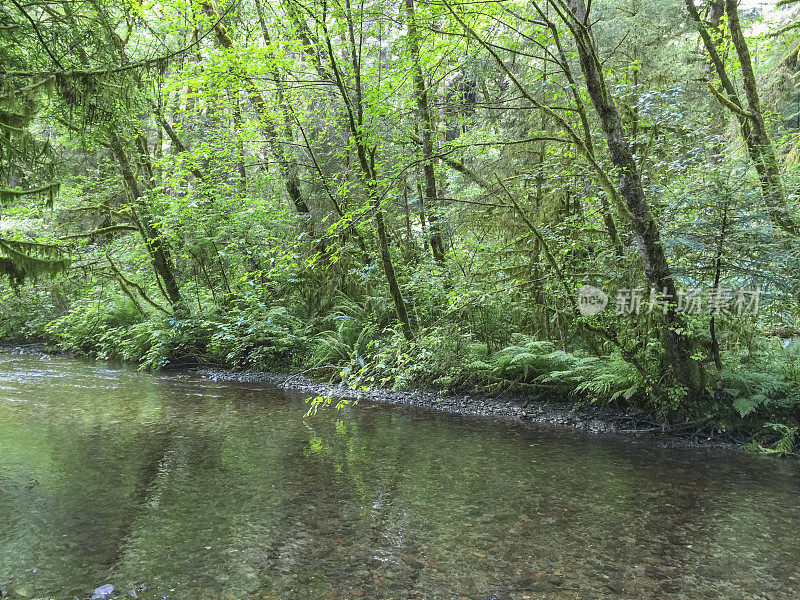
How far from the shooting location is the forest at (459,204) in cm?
648

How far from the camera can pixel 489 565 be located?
3812 mm

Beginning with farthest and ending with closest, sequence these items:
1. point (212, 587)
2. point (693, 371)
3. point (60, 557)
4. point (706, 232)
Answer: point (693, 371)
point (706, 232)
point (60, 557)
point (212, 587)

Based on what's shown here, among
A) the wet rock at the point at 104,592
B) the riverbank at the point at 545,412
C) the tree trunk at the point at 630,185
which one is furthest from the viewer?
the riverbank at the point at 545,412

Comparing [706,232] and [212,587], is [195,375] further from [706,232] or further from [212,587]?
[706,232]

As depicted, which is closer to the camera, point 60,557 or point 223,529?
point 60,557

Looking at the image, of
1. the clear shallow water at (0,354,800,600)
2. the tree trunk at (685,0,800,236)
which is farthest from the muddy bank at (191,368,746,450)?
the tree trunk at (685,0,800,236)

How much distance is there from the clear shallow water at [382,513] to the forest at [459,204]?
4.85 feet

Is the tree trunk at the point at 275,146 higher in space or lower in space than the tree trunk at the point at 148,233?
higher

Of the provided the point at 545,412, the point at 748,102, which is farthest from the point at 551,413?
the point at 748,102

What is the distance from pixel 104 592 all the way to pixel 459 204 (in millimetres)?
8416

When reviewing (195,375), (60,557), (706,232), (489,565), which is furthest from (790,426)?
(195,375)

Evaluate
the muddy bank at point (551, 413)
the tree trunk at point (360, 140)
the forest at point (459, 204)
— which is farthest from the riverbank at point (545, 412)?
the tree trunk at point (360, 140)

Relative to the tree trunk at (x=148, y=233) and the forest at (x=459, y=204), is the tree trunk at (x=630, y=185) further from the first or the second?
the tree trunk at (x=148, y=233)

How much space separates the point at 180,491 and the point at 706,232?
632 cm
